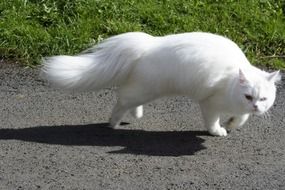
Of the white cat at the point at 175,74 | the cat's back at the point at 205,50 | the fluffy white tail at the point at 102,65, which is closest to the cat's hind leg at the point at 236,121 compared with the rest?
the white cat at the point at 175,74

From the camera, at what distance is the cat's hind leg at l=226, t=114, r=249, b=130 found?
19.6 ft

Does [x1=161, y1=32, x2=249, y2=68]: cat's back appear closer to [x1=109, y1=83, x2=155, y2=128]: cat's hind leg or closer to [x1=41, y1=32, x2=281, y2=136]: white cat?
[x1=41, y1=32, x2=281, y2=136]: white cat

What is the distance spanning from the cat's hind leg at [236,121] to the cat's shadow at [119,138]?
0.21 meters

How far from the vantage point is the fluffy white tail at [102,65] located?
582 centimetres

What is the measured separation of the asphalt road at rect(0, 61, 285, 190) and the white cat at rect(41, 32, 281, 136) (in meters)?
0.24

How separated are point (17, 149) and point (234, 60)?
1837 millimetres

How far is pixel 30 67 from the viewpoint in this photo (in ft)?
24.3

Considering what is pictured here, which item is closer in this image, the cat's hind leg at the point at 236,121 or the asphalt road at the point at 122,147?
the asphalt road at the point at 122,147

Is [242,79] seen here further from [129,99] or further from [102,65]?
[102,65]

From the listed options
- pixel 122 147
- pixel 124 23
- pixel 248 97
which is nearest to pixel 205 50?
pixel 248 97

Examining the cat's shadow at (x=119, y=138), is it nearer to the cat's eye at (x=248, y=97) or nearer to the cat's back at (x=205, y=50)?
the cat's eye at (x=248, y=97)

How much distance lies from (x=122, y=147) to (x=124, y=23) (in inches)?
110

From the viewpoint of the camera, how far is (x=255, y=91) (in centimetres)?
553

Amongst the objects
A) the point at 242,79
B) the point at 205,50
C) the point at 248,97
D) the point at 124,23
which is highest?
the point at 205,50
